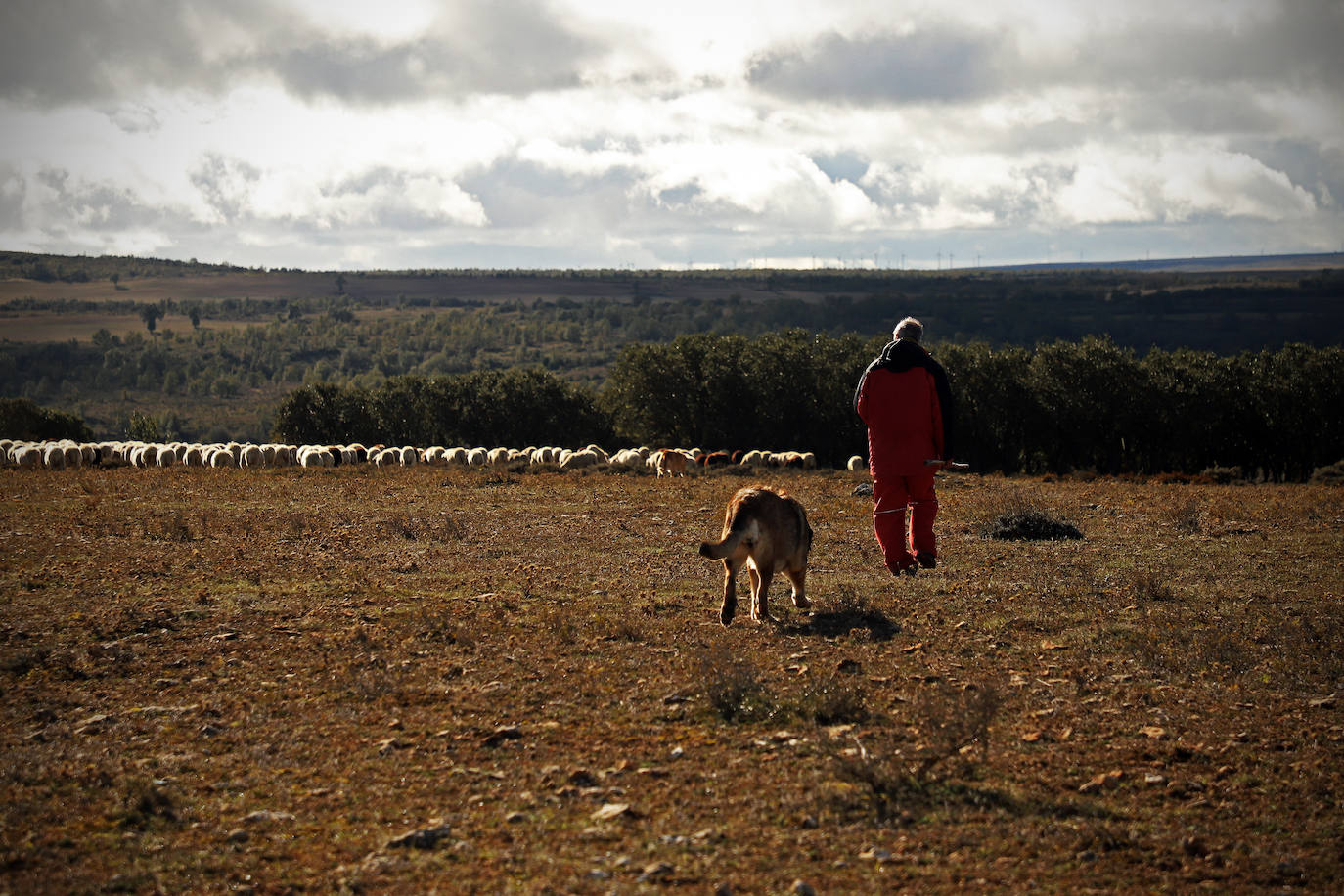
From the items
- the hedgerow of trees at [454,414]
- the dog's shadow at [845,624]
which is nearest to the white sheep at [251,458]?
the dog's shadow at [845,624]

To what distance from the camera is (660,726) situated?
6.89 m

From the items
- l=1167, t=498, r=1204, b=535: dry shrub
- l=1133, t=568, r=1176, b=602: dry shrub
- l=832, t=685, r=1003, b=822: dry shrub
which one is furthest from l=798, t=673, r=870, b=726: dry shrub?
l=1167, t=498, r=1204, b=535: dry shrub

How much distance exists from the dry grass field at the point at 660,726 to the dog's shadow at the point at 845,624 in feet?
0.15

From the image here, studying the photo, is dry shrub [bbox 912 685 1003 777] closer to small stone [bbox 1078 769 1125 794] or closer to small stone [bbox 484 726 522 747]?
small stone [bbox 1078 769 1125 794]

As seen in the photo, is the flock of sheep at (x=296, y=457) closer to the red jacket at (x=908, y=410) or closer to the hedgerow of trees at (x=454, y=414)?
the red jacket at (x=908, y=410)


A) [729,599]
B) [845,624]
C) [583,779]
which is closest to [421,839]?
[583,779]

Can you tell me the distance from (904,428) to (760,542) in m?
2.38

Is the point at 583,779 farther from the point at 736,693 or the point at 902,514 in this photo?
the point at 902,514

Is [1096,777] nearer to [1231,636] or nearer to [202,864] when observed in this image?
[1231,636]

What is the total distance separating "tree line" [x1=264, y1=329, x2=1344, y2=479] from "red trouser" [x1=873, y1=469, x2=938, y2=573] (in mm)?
41963

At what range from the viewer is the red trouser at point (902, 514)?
11164mm

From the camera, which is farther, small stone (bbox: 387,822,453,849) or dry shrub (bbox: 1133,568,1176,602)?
dry shrub (bbox: 1133,568,1176,602)

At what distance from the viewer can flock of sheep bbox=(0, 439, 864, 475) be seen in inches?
1361

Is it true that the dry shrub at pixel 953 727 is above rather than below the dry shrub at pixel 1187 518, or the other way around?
above
